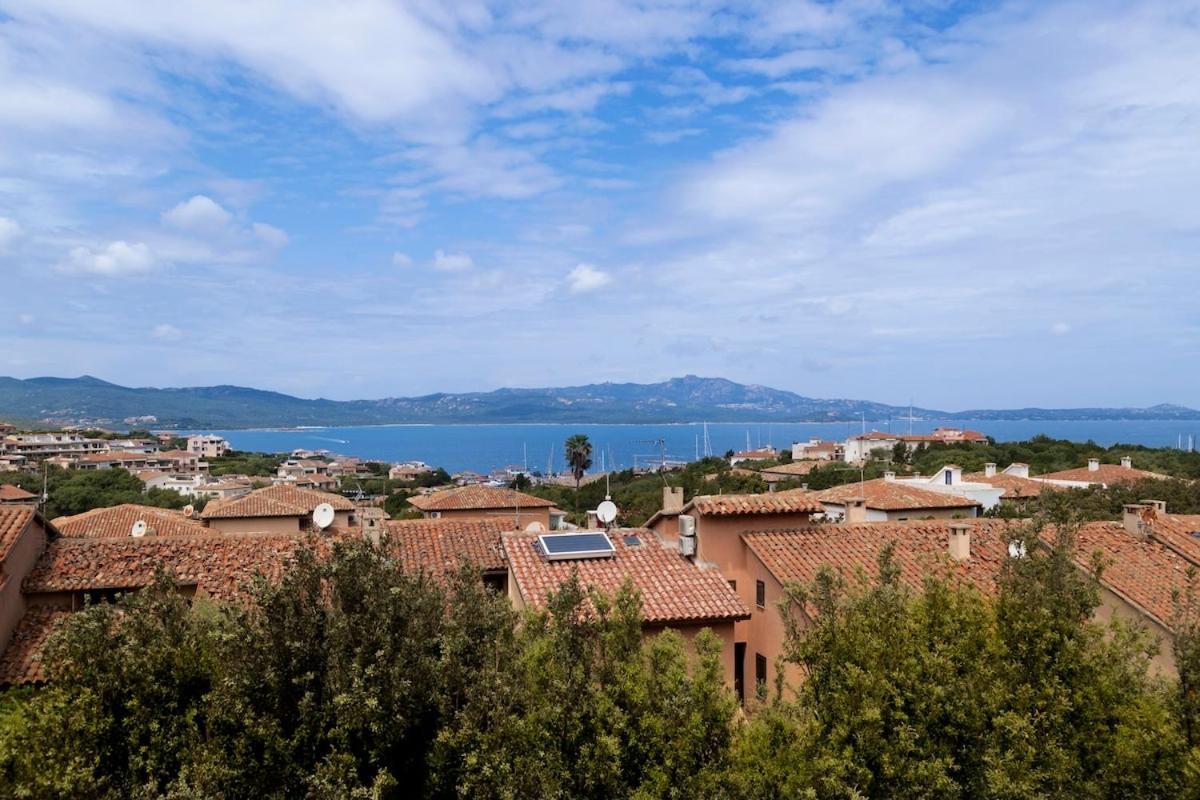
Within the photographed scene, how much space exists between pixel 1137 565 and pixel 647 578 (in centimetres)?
1185

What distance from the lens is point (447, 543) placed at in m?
21.8

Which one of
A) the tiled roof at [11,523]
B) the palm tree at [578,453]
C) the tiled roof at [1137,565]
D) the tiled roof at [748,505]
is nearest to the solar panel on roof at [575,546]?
the tiled roof at [748,505]

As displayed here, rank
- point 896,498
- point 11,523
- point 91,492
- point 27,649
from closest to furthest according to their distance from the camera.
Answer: point 27,649, point 11,523, point 896,498, point 91,492

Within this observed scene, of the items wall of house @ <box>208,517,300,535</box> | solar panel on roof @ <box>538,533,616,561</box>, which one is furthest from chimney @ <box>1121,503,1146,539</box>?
wall of house @ <box>208,517,300,535</box>

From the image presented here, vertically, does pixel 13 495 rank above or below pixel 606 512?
below

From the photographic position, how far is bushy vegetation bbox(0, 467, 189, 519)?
6488 cm

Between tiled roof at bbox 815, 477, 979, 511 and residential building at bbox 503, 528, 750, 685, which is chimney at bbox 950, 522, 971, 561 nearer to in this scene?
residential building at bbox 503, 528, 750, 685

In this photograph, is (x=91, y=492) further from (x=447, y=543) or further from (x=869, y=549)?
(x=869, y=549)

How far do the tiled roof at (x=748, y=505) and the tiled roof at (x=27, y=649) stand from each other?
12.6 metres

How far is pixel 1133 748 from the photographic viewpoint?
9.34m

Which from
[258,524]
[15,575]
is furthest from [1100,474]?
[15,575]

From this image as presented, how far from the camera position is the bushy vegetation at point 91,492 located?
64.9 m

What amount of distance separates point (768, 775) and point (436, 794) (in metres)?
3.54

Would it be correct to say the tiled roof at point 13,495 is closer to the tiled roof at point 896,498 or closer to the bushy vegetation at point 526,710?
the tiled roof at point 896,498
